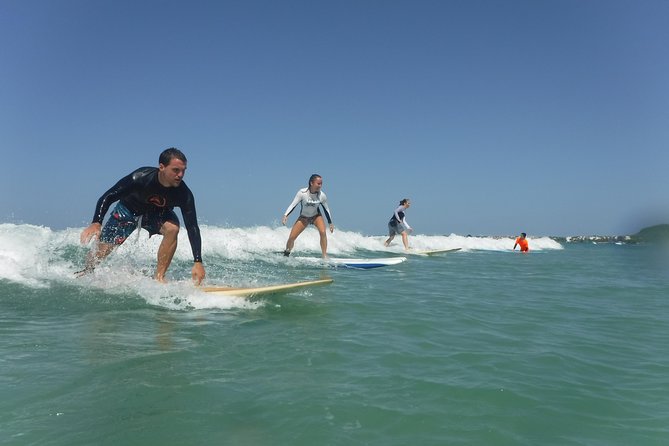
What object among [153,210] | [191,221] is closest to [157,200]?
[153,210]

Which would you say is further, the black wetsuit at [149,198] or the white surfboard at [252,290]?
the black wetsuit at [149,198]

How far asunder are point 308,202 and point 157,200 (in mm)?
5465

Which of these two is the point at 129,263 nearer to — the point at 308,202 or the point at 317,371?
the point at 308,202

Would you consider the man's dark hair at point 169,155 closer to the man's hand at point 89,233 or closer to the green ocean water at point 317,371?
the man's hand at point 89,233

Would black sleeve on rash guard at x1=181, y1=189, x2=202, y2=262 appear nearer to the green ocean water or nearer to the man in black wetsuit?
the man in black wetsuit

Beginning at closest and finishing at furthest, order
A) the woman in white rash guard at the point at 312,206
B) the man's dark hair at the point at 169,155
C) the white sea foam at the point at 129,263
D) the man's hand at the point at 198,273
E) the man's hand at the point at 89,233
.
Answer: the man's hand at the point at 89,233
the man's dark hair at the point at 169,155
the white sea foam at the point at 129,263
the man's hand at the point at 198,273
the woman in white rash guard at the point at 312,206

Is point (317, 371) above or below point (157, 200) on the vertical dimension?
below

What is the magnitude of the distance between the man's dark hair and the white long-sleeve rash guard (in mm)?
5680

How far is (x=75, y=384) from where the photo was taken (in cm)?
268

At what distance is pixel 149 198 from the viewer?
19.2 feet

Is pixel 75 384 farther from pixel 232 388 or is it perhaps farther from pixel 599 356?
pixel 599 356

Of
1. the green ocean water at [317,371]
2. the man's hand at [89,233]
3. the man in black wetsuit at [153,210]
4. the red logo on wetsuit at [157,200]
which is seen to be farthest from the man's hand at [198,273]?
the man's hand at [89,233]

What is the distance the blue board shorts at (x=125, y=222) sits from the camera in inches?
240

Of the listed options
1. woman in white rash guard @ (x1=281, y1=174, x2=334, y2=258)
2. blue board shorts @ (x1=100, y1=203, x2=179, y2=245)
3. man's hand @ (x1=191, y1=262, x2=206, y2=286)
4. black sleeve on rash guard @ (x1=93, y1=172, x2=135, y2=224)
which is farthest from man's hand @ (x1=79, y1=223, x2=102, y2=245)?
woman in white rash guard @ (x1=281, y1=174, x2=334, y2=258)
